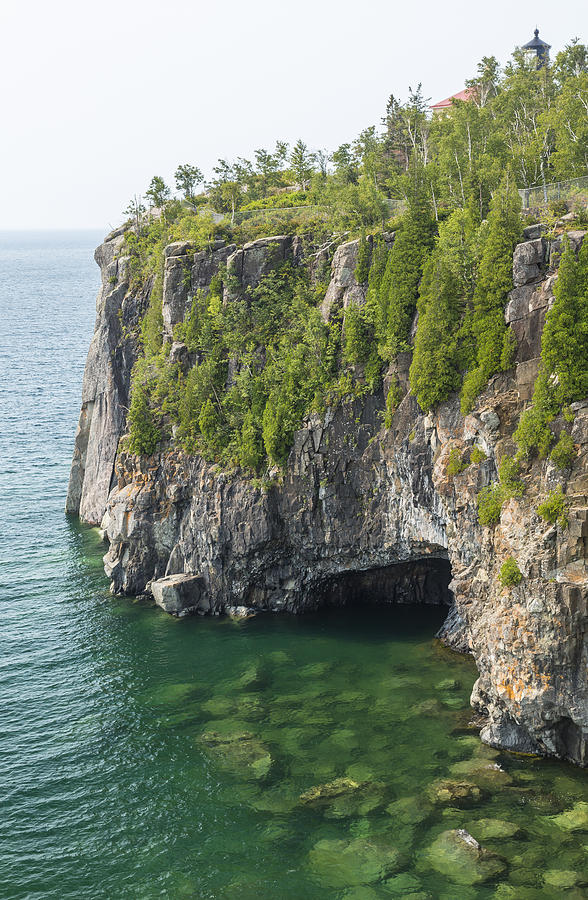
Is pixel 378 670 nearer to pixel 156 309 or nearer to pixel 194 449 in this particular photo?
pixel 194 449

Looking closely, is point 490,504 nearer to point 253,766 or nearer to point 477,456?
point 477,456

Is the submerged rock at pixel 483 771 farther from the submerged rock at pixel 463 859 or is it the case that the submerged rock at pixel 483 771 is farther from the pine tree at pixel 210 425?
the pine tree at pixel 210 425

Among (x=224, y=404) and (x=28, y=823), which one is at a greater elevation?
(x=224, y=404)

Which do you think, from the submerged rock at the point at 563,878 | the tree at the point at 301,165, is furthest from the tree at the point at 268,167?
the submerged rock at the point at 563,878

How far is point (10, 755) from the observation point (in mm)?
46438

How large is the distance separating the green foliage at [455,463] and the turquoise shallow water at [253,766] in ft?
45.2

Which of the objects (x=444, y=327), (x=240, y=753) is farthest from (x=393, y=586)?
(x=444, y=327)

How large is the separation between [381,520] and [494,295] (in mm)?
18634

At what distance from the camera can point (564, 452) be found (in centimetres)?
4072

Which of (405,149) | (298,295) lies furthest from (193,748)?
(405,149)

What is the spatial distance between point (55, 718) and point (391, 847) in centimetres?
2367

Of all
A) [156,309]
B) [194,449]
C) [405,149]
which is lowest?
[194,449]

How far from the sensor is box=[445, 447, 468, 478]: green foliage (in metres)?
47.3

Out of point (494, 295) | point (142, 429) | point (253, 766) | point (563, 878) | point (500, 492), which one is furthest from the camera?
point (142, 429)
